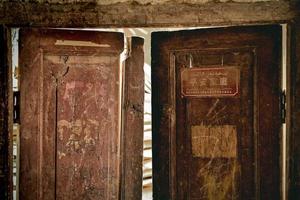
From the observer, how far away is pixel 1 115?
2020 millimetres

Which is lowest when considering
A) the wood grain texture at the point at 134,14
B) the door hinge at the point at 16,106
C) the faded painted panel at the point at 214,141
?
the faded painted panel at the point at 214,141

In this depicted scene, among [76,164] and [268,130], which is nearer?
[268,130]

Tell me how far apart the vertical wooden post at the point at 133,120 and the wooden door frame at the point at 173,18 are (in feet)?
1.41

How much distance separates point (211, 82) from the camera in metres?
2.16

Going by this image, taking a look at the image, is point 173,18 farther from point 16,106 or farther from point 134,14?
point 16,106

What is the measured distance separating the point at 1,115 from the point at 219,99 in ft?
4.67

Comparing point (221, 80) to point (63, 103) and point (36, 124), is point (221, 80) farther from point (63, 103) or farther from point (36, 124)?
point (36, 124)

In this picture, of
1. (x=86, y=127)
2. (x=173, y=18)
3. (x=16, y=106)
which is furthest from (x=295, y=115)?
(x=16, y=106)

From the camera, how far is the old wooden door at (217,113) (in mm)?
2086

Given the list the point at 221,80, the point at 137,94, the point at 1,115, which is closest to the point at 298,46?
the point at 221,80

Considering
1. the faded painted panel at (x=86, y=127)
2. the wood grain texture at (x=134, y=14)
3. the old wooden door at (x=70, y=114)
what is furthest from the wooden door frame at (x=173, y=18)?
the faded painted panel at (x=86, y=127)

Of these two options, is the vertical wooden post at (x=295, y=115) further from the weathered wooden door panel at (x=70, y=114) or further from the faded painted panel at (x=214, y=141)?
the weathered wooden door panel at (x=70, y=114)

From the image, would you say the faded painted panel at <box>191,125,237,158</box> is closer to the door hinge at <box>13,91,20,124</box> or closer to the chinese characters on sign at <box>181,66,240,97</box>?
the chinese characters on sign at <box>181,66,240,97</box>

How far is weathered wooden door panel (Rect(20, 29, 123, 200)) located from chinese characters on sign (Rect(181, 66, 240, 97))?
51 centimetres
